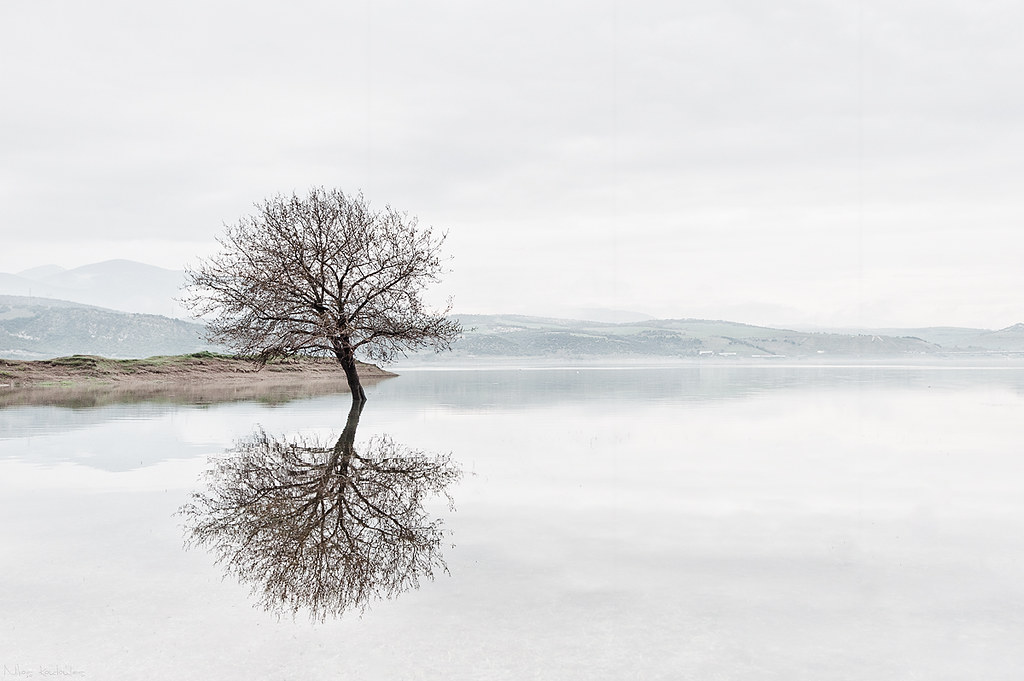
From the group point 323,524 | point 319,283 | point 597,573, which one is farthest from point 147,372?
point 597,573

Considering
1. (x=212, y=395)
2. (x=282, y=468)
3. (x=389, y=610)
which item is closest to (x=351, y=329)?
(x=212, y=395)

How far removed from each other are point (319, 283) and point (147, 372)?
29.1m

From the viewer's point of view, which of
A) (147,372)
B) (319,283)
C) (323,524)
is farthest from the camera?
(147,372)

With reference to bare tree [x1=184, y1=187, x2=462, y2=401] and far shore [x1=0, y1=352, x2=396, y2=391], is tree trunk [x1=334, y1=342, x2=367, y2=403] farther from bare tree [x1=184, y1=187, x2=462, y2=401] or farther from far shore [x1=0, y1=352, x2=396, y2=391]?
far shore [x1=0, y1=352, x2=396, y2=391]

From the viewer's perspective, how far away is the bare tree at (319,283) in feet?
135

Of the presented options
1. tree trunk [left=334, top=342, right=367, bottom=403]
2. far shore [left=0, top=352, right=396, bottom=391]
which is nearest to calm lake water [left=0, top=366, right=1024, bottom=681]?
tree trunk [left=334, top=342, right=367, bottom=403]

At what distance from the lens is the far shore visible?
182 feet

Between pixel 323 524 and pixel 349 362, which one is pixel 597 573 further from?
pixel 349 362

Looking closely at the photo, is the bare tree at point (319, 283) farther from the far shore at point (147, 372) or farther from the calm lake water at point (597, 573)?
the calm lake water at point (597, 573)

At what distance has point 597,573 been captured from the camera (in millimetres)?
9164

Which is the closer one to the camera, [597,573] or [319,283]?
[597,573]

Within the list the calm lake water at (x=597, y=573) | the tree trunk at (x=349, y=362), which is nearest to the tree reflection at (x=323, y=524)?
the calm lake water at (x=597, y=573)

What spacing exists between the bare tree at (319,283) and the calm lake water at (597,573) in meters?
20.9

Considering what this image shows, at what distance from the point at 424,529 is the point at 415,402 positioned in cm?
2829
